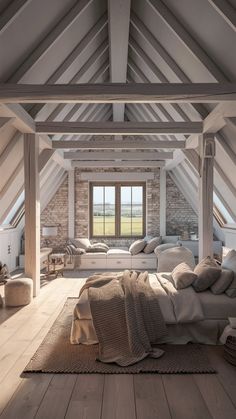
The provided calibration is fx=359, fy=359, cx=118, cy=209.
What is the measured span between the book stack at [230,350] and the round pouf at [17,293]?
3.13 meters

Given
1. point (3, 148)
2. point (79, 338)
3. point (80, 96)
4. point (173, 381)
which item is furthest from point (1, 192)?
point (173, 381)

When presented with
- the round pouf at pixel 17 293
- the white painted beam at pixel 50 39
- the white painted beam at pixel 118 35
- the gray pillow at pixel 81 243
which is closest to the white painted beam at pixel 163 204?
the gray pillow at pixel 81 243

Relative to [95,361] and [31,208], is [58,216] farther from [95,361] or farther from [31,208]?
[95,361]

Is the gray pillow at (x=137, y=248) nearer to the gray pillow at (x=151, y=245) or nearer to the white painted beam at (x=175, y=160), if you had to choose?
the gray pillow at (x=151, y=245)

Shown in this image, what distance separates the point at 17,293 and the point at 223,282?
304 cm

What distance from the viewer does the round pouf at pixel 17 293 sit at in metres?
5.37

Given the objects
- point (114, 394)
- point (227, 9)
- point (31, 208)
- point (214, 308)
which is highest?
point (227, 9)

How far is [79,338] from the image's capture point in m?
3.82

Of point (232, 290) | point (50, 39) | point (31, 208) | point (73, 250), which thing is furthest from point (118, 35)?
point (73, 250)

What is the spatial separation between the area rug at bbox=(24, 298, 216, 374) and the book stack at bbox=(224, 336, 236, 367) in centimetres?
20

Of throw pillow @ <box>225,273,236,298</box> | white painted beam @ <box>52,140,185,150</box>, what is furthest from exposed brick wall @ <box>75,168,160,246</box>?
throw pillow @ <box>225,273,236,298</box>

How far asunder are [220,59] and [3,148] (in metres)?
3.51

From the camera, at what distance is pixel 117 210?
34.2ft

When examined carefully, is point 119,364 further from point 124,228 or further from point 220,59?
point 124,228
